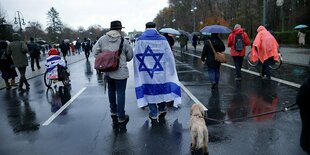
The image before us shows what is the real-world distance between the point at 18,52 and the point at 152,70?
21.5 ft

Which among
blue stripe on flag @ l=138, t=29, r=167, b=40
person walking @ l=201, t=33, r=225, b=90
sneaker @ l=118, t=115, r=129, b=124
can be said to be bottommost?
sneaker @ l=118, t=115, r=129, b=124

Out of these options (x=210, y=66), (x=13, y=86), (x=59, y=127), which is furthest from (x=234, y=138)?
(x=13, y=86)

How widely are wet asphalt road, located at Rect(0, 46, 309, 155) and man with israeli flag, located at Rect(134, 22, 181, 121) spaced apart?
1.59 feet

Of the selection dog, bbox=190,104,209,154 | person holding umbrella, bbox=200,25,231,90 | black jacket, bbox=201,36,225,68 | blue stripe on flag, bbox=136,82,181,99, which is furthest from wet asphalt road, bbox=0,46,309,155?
black jacket, bbox=201,36,225,68

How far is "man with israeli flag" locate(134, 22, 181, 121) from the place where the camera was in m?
6.34

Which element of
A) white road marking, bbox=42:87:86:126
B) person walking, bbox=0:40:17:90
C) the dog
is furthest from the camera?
person walking, bbox=0:40:17:90

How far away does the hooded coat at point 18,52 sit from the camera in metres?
11.1

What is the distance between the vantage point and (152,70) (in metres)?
6.36

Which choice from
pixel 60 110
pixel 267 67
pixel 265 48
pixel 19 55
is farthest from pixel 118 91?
pixel 267 67

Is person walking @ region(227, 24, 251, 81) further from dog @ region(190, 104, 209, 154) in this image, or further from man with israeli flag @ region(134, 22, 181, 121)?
dog @ region(190, 104, 209, 154)

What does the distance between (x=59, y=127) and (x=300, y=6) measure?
3801cm

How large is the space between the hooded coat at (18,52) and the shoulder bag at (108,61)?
5.97 metres

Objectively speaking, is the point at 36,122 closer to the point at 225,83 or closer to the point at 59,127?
the point at 59,127

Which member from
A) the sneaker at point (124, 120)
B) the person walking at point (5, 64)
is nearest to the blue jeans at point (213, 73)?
the sneaker at point (124, 120)
